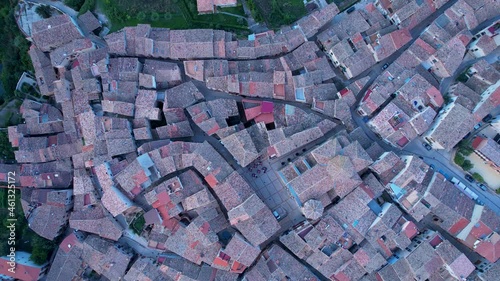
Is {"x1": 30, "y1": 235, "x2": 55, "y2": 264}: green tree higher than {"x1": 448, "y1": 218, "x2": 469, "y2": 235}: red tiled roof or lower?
lower

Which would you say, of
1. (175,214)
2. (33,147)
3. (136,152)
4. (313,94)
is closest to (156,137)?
(136,152)

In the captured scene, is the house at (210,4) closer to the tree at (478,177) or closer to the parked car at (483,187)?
the tree at (478,177)

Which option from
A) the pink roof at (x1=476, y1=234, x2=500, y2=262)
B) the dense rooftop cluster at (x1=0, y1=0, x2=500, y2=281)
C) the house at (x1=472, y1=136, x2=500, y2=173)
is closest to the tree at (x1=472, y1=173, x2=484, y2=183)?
the house at (x1=472, y1=136, x2=500, y2=173)

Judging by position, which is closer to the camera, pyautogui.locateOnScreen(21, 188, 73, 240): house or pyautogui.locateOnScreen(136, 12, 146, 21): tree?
pyautogui.locateOnScreen(21, 188, 73, 240): house

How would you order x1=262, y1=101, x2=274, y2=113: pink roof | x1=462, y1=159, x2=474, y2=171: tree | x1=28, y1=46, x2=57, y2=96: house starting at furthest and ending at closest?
x1=28, y1=46, x2=57, y2=96: house, x1=262, y1=101, x2=274, y2=113: pink roof, x1=462, y1=159, x2=474, y2=171: tree

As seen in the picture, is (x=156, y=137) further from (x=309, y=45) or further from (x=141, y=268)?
(x=309, y=45)

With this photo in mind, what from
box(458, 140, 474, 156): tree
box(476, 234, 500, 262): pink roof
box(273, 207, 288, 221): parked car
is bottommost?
box(273, 207, 288, 221): parked car

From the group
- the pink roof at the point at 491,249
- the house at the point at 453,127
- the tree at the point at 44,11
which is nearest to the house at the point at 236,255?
the house at the point at 453,127

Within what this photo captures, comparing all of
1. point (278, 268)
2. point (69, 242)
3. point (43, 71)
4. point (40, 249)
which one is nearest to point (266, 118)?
point (278, 268)

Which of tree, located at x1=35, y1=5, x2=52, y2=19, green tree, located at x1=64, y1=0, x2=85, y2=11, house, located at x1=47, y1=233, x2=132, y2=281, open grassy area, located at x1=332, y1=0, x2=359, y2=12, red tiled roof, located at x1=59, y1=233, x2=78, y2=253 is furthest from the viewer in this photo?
green tree, located at x1=64, y1=0, x2=85, y2=11

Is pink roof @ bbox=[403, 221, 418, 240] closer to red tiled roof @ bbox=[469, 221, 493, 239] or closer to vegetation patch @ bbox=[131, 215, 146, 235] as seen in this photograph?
red tiled roof @ bbox=[469, 221, 493, 239]
